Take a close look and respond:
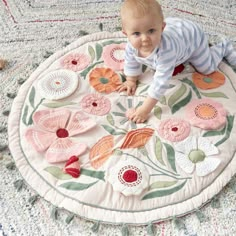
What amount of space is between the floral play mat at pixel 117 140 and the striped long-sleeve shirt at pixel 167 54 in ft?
0.18

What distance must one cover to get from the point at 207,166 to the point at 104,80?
33 cm

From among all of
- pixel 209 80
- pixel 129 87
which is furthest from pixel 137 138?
pixel 209 80

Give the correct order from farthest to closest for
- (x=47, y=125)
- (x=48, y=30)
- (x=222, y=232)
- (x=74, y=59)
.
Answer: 1. (x=48, y=30)
2. (x=74, y=59)
3. (x=47, y=125)
4. (x=222, y=232)

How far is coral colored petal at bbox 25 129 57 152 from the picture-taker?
1.00 m

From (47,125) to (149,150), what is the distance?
9.2 inches

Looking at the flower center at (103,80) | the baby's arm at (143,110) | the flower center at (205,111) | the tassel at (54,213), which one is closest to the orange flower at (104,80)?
the flower center at (103,80)

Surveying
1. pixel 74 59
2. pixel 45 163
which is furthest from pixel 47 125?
pixel 74 59

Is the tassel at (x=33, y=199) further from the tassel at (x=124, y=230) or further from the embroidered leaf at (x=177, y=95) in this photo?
the embroidered leaf at (x=177, y=95)

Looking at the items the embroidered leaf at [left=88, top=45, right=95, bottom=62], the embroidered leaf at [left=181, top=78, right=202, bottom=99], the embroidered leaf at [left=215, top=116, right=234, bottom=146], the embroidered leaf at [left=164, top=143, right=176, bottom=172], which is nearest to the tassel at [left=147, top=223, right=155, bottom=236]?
the embroidered leaf at [left=164, top=143, right=176, bottom=172]

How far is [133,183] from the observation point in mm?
941

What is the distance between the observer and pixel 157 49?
99 centimetres

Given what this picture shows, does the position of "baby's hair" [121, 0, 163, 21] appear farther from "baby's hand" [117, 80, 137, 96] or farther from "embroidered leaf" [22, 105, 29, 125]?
"embroidered leaf" [22, 105, 29, 125]

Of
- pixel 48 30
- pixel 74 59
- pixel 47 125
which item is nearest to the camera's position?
pixel 47 125

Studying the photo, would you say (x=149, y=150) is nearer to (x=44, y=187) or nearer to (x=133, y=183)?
(x=133, y=183)
